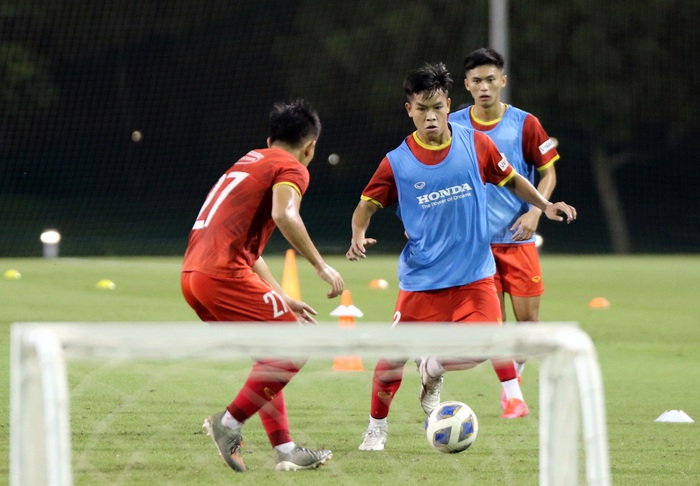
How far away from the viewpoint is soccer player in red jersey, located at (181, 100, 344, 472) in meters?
5.36

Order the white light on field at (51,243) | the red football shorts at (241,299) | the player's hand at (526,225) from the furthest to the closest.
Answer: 1. the white light on field at (51,243)
2. the player's hand at (526,225)
3. the red football shorts at (241,299)

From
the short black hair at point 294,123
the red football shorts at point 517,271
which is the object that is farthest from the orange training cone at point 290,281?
the short black hair at point 294,123

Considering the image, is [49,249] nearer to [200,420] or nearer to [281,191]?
[200,420]

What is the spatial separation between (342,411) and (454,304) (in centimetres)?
121

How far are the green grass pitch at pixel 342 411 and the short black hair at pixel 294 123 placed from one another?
40.6 inches

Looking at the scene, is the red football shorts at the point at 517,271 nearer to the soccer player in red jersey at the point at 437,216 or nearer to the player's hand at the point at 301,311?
the soccer player in red jersey at the point at 437,216

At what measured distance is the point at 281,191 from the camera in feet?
17.5

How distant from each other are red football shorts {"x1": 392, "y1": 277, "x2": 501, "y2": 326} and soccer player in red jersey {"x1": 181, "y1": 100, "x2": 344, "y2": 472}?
2.88 feet

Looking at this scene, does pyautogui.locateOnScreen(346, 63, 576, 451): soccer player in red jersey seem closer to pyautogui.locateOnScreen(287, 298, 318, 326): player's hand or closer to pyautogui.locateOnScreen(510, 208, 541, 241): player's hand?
pyautogui.locateOnScreen(287, 298, 318, 326): player's hand

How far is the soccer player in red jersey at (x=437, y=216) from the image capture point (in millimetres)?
6121

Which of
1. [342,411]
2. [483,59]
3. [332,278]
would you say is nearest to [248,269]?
[332,278]

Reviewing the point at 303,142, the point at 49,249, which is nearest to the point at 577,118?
the point at 49,249

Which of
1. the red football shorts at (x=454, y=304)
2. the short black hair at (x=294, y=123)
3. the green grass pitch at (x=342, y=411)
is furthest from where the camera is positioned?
the red football shorts at (x=454, y=304)

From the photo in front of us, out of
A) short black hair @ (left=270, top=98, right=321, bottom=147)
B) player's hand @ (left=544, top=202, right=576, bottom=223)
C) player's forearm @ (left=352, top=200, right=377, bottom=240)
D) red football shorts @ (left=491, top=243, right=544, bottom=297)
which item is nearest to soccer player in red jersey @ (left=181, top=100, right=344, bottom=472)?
short black hair @ (left=270, top=98, right=321, bottom=147)
